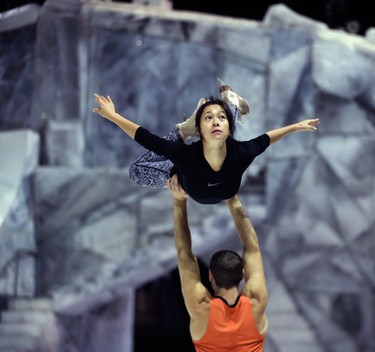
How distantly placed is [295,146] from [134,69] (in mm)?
2432

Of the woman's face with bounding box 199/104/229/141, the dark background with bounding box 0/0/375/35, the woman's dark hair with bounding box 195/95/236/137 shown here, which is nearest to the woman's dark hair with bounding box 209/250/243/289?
the woman's face with bounding box 199/104/229/141

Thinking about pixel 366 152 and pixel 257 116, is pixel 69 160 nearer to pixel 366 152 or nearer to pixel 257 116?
pixel 257 116

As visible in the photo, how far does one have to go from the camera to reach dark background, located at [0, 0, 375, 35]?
8.88 metres

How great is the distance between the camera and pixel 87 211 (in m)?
8.34

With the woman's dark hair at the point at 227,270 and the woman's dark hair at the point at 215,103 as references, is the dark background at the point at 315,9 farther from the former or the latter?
the woman's dark hair at the point at 227,270

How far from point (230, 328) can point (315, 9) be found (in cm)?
697

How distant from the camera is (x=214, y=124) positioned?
10.8 ft

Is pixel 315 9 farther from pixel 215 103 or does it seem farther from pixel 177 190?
pixel 177 190

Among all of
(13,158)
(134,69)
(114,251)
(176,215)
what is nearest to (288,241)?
(114,251)

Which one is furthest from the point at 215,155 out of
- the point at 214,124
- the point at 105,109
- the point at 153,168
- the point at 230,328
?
the point at 230,328

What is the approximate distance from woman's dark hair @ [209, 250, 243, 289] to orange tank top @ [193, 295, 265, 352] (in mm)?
83

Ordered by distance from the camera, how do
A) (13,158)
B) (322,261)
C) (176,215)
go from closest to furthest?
(176,215) < (13,158) < (322,261)

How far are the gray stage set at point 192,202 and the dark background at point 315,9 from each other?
464 mm

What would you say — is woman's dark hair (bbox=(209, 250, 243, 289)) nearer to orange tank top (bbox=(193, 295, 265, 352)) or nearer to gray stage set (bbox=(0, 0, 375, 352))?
orange tank top (bbox=(193, 295, 265, 352))
